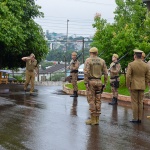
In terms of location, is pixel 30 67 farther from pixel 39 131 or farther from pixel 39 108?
pixel 39 131

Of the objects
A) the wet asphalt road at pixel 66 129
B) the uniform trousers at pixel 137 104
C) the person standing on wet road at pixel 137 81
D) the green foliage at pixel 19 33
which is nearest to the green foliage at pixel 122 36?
the wet asphalt road at pixel 66 129

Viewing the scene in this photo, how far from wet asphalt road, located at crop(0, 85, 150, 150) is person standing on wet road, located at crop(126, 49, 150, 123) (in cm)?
35

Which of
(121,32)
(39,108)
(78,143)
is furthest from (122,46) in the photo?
(78,143)

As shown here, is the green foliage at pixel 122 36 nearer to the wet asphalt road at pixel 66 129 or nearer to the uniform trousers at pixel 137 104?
the wet asphalt road at pixel 66 129

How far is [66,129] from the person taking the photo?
31.5 feet

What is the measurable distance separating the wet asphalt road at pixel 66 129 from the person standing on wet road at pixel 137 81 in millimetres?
352

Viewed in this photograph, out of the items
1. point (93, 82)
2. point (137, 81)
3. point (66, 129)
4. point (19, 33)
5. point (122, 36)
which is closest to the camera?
point (66, 129)

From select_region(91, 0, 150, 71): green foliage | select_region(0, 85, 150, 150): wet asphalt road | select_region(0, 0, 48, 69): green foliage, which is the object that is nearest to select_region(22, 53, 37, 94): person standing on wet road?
select_region(91, 0, 150, 71): green foliage

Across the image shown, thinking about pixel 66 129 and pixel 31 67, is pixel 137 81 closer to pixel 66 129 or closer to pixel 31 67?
pixel 66 129

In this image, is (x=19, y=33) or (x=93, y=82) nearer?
(x=93, y=82)

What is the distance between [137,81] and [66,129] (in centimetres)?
238

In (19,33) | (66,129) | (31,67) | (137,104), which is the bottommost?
(66,129)

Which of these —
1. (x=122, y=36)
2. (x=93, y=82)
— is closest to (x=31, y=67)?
(x=122, y=36)

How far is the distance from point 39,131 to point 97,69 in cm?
222
